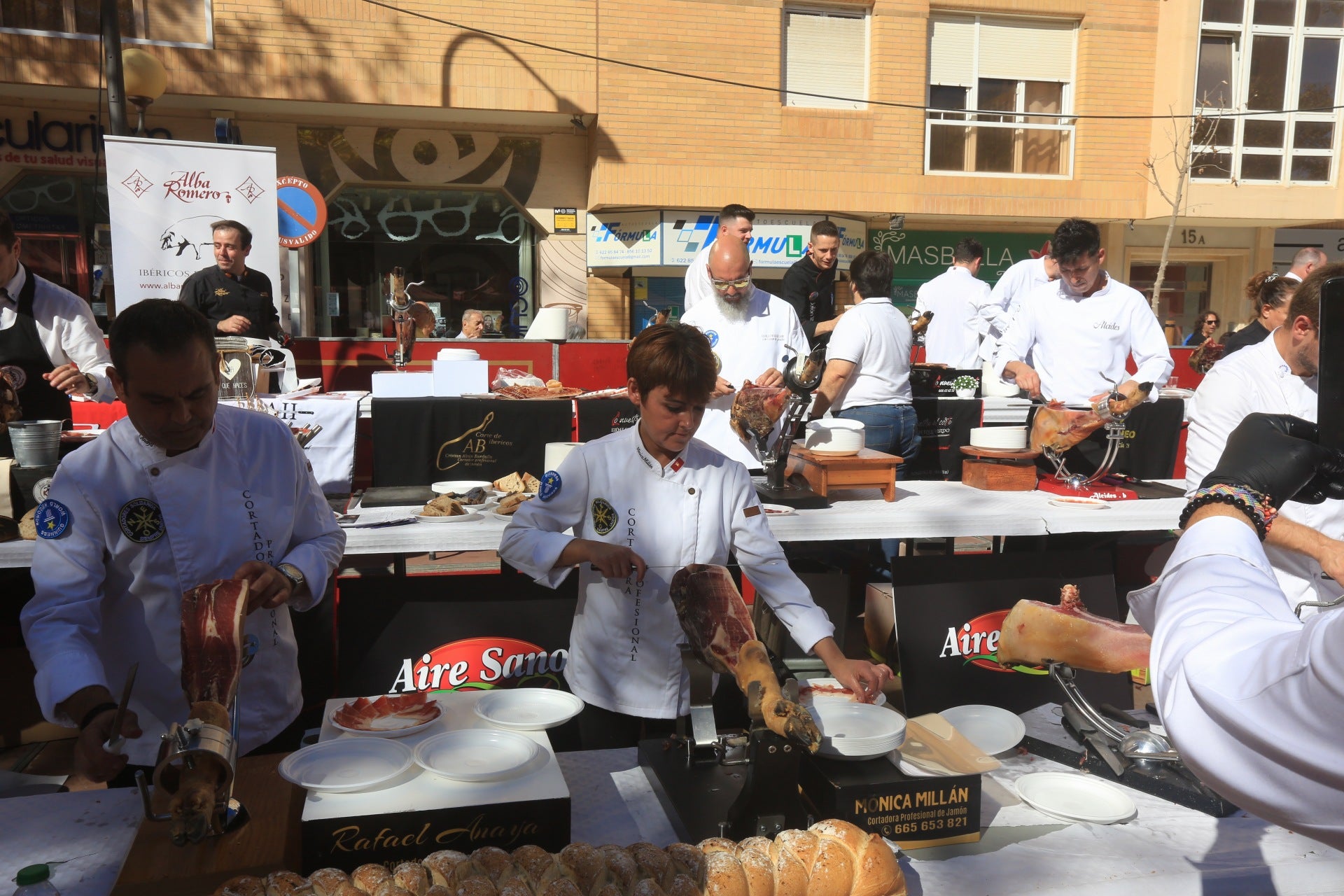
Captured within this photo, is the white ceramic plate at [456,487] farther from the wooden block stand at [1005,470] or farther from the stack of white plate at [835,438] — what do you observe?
the wooden block stand at [1005,470]

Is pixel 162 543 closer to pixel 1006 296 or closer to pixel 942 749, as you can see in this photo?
pixel 942 749

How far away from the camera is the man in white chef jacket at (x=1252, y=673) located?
87 centimetres

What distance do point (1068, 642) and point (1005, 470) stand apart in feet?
8.21

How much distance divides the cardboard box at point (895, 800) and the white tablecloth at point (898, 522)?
182cm

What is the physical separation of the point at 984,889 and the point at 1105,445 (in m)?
3.21

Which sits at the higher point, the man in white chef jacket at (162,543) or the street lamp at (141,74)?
the street lamp at (141,74)

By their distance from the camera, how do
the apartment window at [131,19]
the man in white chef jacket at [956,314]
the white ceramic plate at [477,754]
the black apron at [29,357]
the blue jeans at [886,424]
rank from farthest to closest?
the apartment window at [131,19] < the man in white chef jacket at [956,314] < the blue jeans at [886,424] < the black apron at [29,357] < the white ceramic plate at [477,754]

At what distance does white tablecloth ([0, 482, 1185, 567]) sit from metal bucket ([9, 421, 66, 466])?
3.63 ft

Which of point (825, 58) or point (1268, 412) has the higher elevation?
point (825, 58)

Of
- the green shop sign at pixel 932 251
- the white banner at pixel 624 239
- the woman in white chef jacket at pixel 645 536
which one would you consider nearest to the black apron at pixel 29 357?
the woman in white chef jacket at pixel 645 536

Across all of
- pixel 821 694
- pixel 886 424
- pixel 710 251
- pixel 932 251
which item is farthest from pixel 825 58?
pixel 821 694

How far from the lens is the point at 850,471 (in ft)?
13.0

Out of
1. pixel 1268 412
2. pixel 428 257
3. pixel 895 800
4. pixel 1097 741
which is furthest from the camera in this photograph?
pixel 428 257

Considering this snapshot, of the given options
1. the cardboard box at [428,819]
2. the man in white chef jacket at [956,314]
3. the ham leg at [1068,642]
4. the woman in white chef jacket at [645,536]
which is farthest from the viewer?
the man in white chef jacket at [956,314]
